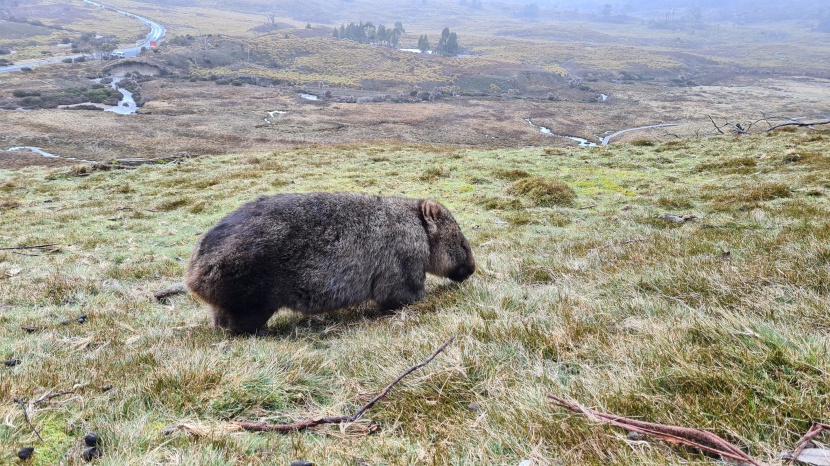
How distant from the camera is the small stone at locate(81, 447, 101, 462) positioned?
2.63 m

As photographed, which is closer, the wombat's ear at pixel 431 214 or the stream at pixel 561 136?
the wombat's ear at pixel 431 214

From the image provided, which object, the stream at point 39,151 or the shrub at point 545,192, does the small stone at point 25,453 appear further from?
the stream at point 39,151

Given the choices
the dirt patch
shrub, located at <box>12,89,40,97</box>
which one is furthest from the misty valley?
shrub, located at <box>12,89,40,97</box>

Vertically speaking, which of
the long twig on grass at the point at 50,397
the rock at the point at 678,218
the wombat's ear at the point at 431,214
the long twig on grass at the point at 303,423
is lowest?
the rock at the point at 678,218

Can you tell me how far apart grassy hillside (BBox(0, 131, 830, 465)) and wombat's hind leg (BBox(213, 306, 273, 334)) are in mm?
257

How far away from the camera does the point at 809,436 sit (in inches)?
→ 82.2

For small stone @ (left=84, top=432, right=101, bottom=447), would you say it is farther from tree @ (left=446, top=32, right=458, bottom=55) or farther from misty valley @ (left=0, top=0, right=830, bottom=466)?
tree @ (left=446, top=32, right=458, bottom=55)

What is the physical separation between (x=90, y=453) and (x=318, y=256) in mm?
3378

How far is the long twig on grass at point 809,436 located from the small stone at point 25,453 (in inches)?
155

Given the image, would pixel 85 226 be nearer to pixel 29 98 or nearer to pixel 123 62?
pixel 29 98

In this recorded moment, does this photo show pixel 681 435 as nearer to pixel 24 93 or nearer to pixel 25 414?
pixel 25 414

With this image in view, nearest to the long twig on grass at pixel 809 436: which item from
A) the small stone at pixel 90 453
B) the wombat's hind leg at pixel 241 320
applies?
the small stone at pixel 90 453

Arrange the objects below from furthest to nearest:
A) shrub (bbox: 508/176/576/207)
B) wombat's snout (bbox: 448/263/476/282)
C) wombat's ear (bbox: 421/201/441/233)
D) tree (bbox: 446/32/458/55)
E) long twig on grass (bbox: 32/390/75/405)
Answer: tree (bbox: 446/32/458/55) < shrub (bbox: 508/176/576/207) < wombat's snout (bbox: 448/263/476/282) < wombat's ear (bbox: 421/201/441/233) < long twig on grass (bbox: 32/390/75/405)

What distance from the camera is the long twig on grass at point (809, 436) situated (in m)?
2.03
